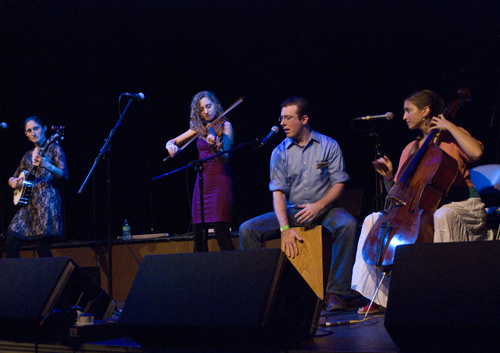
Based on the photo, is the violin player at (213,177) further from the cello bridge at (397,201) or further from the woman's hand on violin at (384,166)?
the cello bridge at (397,201)

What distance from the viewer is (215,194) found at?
12.3 ft

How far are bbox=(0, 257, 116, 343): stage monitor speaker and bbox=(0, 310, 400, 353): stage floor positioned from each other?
0.07 meters

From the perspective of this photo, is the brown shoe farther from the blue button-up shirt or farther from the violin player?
the violin player

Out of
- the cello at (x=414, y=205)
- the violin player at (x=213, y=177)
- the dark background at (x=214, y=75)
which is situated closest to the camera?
the cello at (x=414, y=205)

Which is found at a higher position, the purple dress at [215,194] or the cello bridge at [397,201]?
the cello bridge at [397,201]

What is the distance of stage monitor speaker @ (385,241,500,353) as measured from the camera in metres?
1.59

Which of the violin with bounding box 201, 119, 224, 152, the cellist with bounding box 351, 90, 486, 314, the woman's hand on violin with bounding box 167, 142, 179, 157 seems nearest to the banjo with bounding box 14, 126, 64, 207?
the woman's hand on violin with bounding box 167, 142, 179, 157

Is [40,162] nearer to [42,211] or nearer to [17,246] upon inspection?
[42,211]

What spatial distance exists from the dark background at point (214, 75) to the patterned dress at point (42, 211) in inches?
53.8

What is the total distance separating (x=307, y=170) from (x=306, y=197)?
0.63 ft

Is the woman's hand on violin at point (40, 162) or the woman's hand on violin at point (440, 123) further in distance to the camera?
the woman's hand on violin at point (40, 162)

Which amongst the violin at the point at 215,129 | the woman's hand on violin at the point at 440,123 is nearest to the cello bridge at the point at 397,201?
the woman's hand on violin at the point at 440,123

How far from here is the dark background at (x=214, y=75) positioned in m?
4.26

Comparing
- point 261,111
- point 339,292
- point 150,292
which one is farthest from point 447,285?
point 261,111
